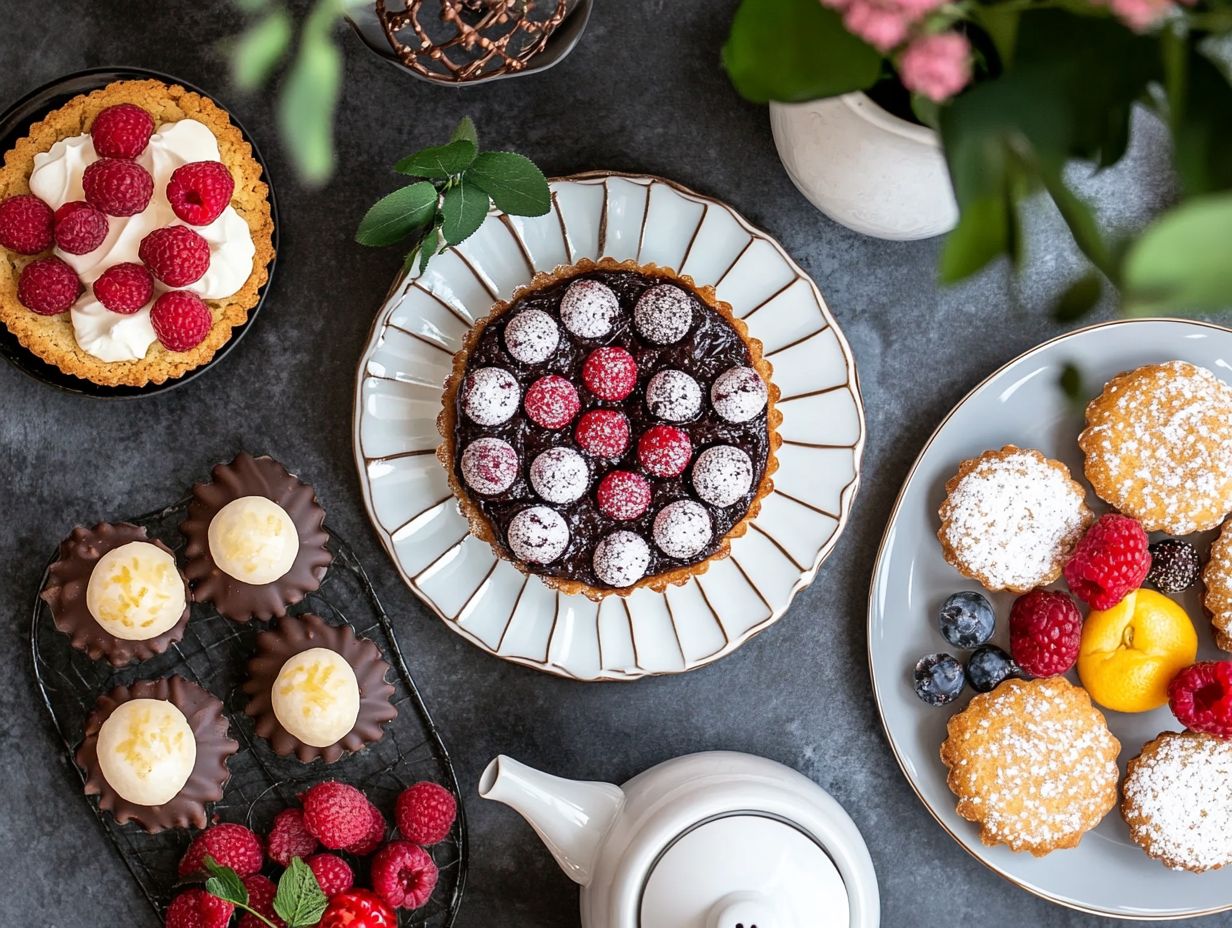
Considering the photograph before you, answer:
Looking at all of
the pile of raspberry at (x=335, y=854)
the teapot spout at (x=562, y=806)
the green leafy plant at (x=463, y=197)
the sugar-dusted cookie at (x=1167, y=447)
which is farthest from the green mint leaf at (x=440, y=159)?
the sugar-dusted cookie at (x=1167, y=447)

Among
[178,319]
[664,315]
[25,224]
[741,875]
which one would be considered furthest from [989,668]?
[25,224]

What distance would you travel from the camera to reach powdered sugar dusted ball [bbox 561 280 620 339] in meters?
1.54

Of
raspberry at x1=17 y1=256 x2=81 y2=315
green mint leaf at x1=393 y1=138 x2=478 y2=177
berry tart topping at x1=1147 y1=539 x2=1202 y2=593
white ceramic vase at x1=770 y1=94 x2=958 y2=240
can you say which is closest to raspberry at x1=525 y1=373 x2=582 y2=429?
green mint leaf at x1=393 y1=138 x2=478 y2=177

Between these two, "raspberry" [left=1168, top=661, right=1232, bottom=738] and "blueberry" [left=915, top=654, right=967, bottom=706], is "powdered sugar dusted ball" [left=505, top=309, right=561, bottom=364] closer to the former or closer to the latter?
"blueberry" [left=915, top=654, right=967, bottom=706]

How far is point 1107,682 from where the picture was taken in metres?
1.67

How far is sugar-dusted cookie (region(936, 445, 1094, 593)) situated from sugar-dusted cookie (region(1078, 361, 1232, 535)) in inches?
2.9

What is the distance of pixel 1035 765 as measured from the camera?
1639 millimetres

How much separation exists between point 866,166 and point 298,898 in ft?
4.09

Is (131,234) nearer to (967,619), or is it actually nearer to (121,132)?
(121,132)

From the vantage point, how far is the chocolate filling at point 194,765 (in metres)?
1.64

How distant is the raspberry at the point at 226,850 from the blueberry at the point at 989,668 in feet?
3.72

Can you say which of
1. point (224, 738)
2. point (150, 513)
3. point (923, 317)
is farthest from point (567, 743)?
point (923, 317)

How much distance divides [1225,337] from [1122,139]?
38.2 inches

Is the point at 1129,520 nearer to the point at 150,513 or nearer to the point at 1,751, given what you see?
the point at 150,513
